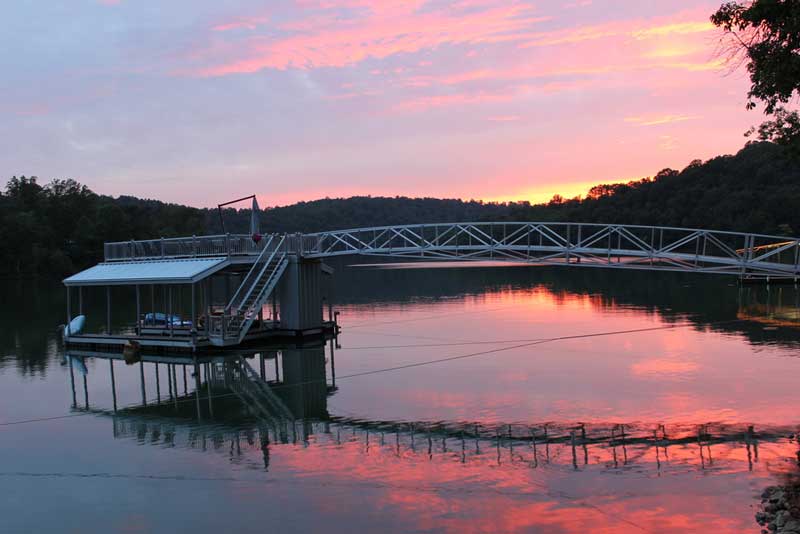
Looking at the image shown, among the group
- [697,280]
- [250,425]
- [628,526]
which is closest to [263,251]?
[250,425]

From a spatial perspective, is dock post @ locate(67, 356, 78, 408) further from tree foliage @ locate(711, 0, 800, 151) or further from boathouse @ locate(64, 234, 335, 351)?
tree foliage @ locate(711, 0, 800, 151)

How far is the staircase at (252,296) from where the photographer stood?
3641 cm

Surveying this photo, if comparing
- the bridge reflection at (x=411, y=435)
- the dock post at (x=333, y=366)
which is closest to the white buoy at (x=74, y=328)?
the bridge reflection at (x=411, y=435)

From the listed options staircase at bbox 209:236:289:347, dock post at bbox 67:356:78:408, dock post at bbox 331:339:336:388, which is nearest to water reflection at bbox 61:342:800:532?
dock post at bbox 67:356:78:408

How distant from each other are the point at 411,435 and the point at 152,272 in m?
22.7

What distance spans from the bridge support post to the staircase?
0.62 metres

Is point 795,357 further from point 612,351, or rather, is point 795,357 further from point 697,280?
point 697,280

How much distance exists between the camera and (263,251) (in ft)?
131

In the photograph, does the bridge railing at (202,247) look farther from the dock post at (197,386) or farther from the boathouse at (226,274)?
the dock post at (197,386)

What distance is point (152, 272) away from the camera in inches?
1576

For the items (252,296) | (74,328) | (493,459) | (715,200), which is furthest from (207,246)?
(715,200)

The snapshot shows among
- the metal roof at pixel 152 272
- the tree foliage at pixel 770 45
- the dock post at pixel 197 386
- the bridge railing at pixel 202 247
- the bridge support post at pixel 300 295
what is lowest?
the dock post at pixel 197 386

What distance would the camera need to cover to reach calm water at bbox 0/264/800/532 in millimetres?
16188

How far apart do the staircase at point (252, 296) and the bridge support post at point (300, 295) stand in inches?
24.5
